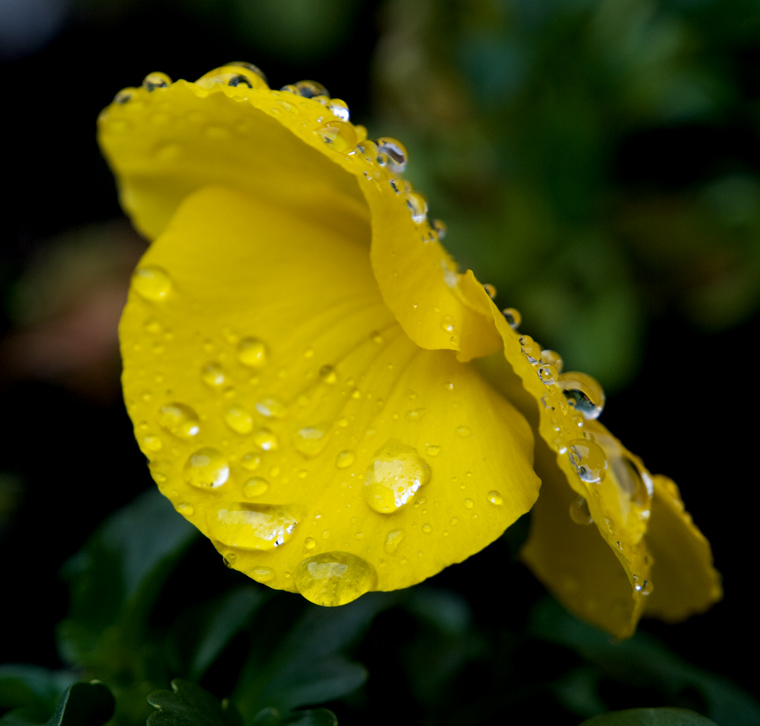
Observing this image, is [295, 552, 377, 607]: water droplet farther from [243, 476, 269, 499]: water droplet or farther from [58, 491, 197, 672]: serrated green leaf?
[58, 491, 197, 672]: serrated green leaf

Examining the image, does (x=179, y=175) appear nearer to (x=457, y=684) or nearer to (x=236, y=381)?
(x=236, y=381)

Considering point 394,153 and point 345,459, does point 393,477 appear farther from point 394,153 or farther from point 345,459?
point 394,153

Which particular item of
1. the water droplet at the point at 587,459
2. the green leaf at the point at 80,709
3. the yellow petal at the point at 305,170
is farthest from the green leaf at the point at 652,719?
the green leaf at the point at 80,709

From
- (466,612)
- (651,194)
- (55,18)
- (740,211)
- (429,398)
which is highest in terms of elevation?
(429,398)

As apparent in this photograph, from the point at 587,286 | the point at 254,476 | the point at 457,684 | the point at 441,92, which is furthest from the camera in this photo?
the point at 441,92

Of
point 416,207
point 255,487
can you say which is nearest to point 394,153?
point 416,207

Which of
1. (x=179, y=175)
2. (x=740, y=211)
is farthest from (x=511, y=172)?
(x=179, y=175)

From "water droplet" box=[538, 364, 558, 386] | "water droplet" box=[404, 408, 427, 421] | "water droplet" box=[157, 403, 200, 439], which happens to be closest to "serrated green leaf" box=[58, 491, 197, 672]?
"water droplet" box=[157, 403, 200, 439]
